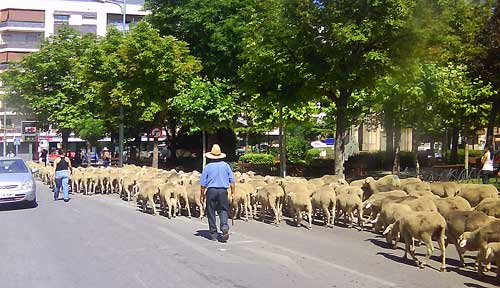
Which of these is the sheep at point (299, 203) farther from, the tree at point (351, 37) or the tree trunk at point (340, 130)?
the tree trunk at point (340, 130)

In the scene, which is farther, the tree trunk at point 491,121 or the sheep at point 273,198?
the tree trunk at point 491,121

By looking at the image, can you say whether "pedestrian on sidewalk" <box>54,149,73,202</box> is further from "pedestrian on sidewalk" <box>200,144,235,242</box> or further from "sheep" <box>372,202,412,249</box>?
"sheep" <box>372,202,412,249</box>

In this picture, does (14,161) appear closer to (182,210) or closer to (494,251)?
(182,210)

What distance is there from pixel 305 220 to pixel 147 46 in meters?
16.4

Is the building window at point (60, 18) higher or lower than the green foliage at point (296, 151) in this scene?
higher

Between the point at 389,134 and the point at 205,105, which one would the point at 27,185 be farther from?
the point at 389,134

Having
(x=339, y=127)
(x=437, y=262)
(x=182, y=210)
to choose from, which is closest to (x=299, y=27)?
(x=339, y=127)

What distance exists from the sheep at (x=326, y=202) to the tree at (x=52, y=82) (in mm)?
27861

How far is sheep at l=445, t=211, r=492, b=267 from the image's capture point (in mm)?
9623

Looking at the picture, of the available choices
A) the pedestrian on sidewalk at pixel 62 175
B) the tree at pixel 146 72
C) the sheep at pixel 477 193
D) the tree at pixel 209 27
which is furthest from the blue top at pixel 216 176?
the tree at pixel 209 27

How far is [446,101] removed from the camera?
24719mm

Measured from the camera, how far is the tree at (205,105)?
27.8 metres

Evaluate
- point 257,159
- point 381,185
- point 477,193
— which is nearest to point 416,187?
point 381,185

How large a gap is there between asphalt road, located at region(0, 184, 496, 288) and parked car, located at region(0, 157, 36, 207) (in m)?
2.13
